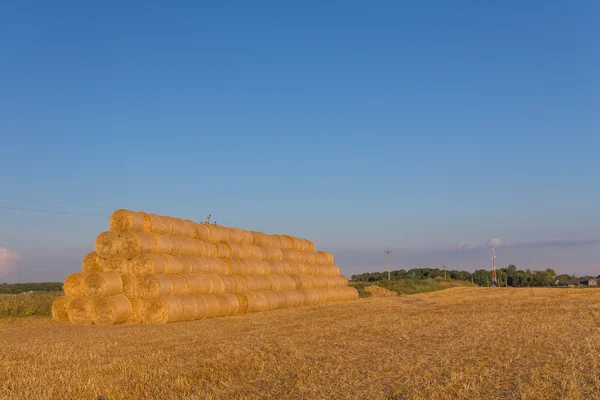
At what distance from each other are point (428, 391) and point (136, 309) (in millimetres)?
14375

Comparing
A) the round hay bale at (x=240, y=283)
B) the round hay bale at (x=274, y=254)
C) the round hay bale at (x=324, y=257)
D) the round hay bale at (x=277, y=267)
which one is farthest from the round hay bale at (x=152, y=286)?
the round hay bale at (x=324, y=257)

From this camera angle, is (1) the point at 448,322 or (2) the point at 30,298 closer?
(1) the point at 448,322

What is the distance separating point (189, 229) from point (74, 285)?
4907 millimetres

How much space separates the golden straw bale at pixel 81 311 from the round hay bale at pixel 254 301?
6.20 meters

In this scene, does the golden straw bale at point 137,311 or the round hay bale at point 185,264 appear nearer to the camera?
the golden straw bale at point 137,311

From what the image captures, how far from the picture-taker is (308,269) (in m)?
30.7

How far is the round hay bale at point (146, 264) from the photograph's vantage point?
19875 millimetres

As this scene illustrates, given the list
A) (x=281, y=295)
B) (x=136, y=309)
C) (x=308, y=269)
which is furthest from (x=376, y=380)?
(x=308, y=269)

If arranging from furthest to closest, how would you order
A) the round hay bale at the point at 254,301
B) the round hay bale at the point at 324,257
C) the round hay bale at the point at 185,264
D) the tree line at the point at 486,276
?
the tree line at the point at 486,276
the round hay bale at the point at 324,257
the round hay bale at the point at 254,301
the round hay bale at the point at 185,264

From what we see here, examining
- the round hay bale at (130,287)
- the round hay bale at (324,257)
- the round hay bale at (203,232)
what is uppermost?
the round hay bale at (203,232)

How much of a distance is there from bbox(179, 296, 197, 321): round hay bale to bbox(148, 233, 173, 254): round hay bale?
6.36 ft

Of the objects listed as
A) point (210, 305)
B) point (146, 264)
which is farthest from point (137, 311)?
point (210, 305)

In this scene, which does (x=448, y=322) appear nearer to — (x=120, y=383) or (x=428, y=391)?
(x=428, y=391)

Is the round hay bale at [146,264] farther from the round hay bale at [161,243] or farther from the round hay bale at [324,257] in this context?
the round hay bale at [324,257]
